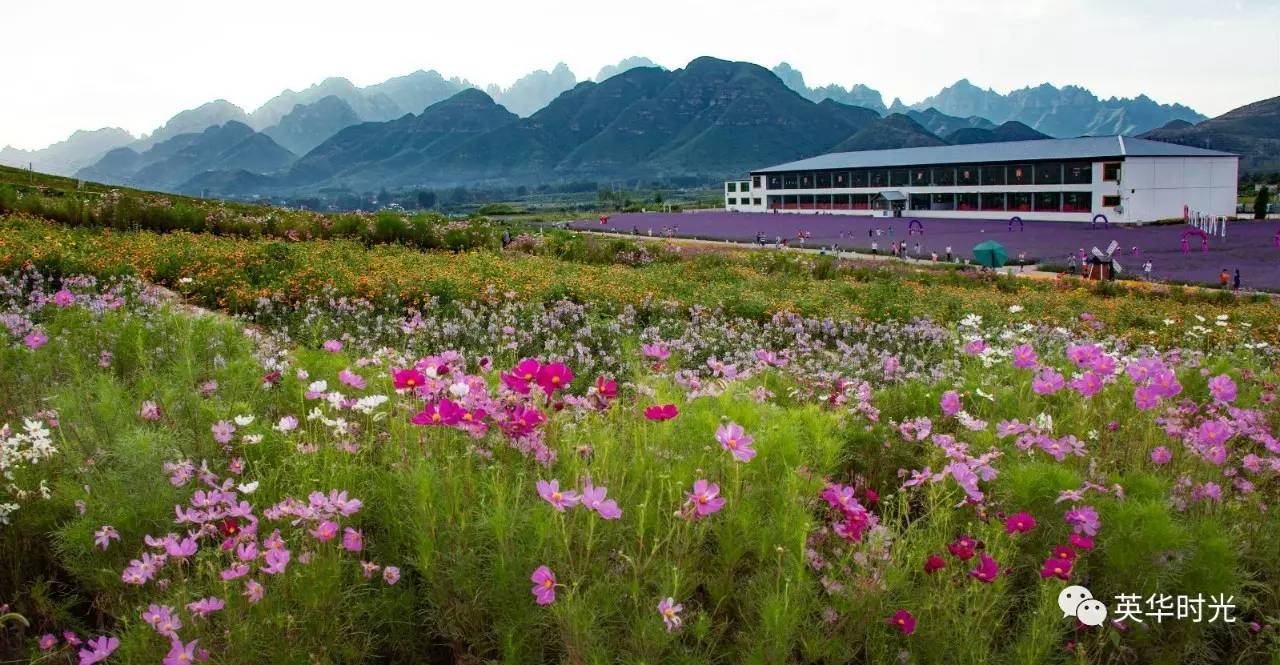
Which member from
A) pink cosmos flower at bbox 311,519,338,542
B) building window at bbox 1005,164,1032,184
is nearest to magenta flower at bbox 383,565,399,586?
pink cosmos flower at bbox 311,519,338,542

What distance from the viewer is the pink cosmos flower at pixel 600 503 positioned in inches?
103

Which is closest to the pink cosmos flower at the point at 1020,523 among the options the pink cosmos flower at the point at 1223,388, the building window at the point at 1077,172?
the pink cosmos flower at the point at 1223,388

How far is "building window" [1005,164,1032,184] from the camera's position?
65312 millimetres

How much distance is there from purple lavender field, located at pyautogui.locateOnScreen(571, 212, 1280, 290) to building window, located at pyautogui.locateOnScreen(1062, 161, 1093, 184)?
143 inches

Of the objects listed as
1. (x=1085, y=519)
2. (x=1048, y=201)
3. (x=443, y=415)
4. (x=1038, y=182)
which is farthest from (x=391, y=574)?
(x=1038, y=182)

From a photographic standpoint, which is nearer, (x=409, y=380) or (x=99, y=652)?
(x=99, y=652)

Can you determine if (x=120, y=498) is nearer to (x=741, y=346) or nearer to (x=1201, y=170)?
(x=741, y=346)

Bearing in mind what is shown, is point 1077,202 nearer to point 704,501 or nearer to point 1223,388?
point 1223,388

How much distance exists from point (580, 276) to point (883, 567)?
515 inches

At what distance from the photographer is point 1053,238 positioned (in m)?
47.2

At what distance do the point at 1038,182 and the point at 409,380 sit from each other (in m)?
70.2

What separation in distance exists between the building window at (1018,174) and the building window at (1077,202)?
10.8 feet

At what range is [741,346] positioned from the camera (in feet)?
34.3

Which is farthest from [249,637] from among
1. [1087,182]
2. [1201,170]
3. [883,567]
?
[1201,170]
